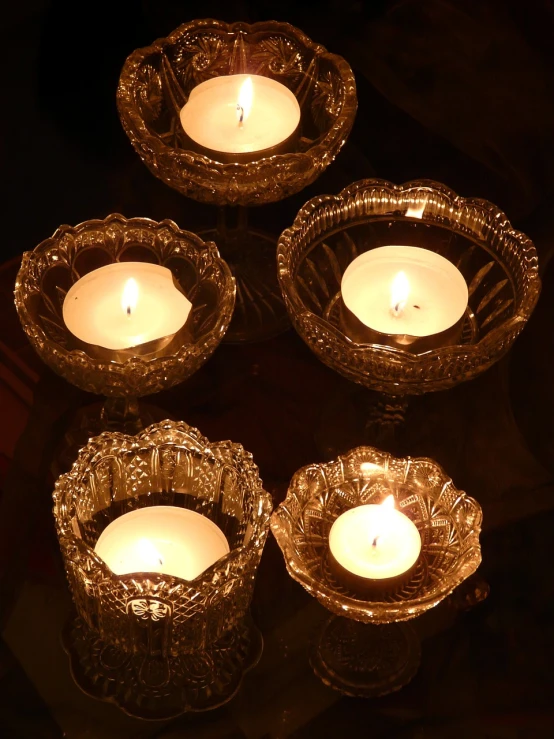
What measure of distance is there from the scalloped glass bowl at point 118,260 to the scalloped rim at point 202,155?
0.25ft

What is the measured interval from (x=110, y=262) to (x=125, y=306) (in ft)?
0.23

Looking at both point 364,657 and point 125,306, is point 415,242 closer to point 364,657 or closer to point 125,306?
point 125,306

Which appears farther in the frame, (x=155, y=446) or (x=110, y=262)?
(x=110, y=262)

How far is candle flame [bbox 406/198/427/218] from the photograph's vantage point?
3.86ft

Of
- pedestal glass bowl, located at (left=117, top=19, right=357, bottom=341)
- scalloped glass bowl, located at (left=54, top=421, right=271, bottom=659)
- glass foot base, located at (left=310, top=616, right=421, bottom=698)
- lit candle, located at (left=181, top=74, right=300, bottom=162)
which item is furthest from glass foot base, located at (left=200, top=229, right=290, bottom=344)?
glass foot base, located at (left=310, top=616, right=421, bottom=698)

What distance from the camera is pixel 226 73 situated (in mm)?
1328

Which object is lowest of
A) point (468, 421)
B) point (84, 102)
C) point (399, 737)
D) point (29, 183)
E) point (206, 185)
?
point (399, 737)

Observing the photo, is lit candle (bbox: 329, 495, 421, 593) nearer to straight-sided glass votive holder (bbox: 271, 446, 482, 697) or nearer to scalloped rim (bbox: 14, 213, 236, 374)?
straight-sided glass votive holder (bbox: 271, 446, 482, 697)

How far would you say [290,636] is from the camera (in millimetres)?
1002

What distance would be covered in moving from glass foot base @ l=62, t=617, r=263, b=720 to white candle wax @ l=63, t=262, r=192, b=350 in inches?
11.3

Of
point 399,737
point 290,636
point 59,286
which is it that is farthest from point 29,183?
point 399,737

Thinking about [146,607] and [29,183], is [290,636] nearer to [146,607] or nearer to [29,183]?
[146,607]

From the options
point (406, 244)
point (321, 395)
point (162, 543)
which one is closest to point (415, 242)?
point (406, 244)

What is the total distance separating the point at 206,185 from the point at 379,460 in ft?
1.06
